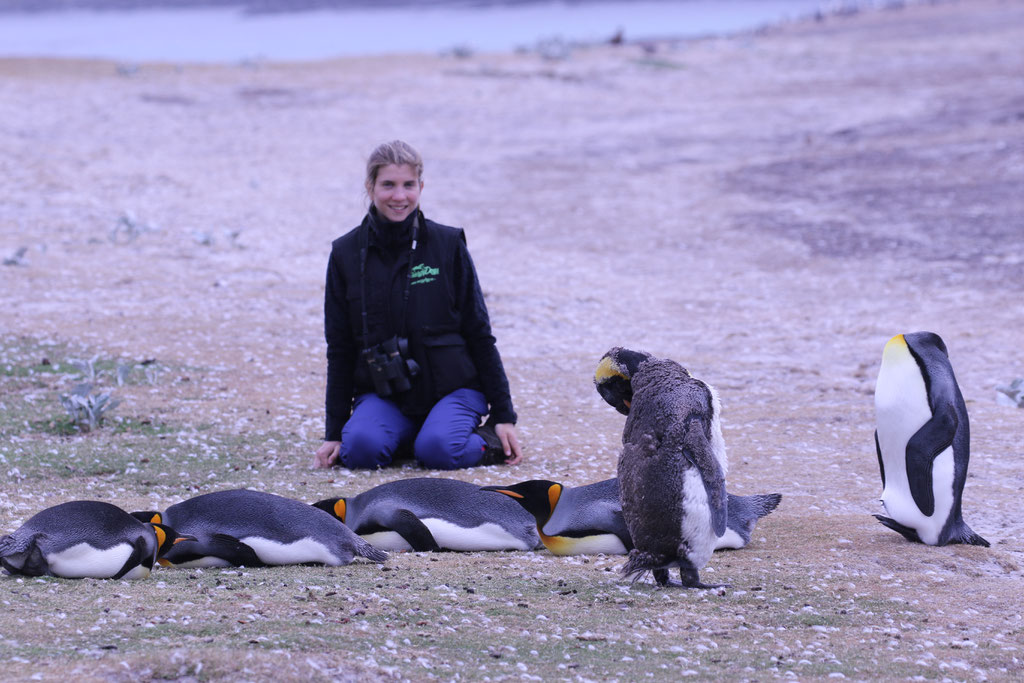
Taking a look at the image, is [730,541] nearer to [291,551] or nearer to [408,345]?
[291,551]

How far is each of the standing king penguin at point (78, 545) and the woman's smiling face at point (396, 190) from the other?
1.96m

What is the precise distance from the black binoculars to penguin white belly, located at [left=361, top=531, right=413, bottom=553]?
1188 mm

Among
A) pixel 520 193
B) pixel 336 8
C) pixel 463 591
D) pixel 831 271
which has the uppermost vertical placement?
pixel 336 8

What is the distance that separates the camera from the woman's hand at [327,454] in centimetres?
519

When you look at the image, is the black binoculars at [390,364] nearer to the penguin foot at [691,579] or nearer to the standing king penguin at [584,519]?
the standing king penguin at [584,519]

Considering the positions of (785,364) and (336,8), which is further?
(336,8)

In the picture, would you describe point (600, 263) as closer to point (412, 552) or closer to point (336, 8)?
point (412, 552)

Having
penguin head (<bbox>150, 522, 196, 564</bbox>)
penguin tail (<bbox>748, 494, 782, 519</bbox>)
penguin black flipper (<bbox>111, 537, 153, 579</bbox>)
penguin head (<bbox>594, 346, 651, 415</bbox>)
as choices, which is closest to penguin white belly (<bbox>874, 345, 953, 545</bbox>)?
penguin tail (<bbox>748, 494, 782, 519</bbox>)

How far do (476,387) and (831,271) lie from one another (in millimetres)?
5777

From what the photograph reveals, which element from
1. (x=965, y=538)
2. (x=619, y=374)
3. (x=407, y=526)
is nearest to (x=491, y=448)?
(x=407, y=526)

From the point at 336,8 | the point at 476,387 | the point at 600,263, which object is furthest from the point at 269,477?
the point at 336,8

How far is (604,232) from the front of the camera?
12273mm

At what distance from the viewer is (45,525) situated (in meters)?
3.46

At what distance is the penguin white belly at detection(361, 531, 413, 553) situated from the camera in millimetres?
4062
